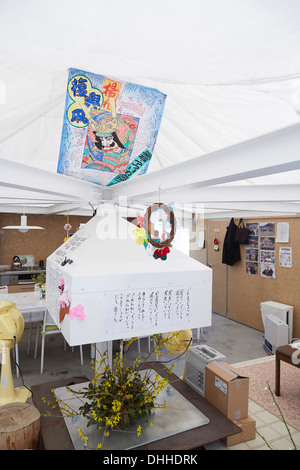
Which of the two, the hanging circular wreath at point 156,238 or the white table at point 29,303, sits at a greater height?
the hanging circular wreath at point 156,238

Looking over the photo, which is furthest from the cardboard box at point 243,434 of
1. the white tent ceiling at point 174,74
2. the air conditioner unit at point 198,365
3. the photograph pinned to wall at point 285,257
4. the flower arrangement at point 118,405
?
the photograph pinned to wall at point 285,257

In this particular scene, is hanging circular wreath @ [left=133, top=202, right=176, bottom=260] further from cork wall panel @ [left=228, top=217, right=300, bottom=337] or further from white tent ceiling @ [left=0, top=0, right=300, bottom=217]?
cork wall panel @ [left=228, top=217, right=300, bottom=337]

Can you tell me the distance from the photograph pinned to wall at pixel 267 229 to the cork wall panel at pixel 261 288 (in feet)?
0.23

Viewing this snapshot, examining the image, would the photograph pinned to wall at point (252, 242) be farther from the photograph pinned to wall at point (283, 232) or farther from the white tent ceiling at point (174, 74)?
the white tent ceiling at point (174, 74)

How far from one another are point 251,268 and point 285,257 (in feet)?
2.58

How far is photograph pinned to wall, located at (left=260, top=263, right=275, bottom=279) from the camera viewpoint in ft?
17.6

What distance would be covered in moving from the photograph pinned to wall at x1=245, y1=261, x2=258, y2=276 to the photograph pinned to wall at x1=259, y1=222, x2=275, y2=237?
589mm

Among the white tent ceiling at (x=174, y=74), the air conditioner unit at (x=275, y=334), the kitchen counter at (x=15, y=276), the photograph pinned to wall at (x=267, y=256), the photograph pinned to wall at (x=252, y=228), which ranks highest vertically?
the white tent ceiling at (x=174, y=74)

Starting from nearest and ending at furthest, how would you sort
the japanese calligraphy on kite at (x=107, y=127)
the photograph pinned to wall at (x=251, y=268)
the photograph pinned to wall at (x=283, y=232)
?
1. the japanese calligraphy on kite at (x=107, y=127)
2. the photograph pinned to wall at (x=283, y=232)
3. the photograph pinned to wall at (x=251, y=268)

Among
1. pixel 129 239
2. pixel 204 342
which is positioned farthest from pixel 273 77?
pixel 204 342

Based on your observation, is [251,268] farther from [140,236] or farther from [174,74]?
[174,74]

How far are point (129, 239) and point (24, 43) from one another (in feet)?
4.06

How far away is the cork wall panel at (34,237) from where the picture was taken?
7953 mm

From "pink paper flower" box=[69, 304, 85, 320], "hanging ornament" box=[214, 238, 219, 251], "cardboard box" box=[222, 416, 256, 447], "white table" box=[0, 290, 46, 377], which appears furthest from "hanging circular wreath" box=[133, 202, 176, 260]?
"hanging ornament" box=[214, 238, 219, 251]
